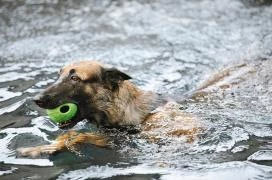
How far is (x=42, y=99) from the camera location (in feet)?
19.2

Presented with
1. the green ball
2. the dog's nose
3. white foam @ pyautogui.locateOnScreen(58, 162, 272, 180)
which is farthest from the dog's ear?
white foam @ pyautogui.locateOnScreen(58, 162, 272, 180)

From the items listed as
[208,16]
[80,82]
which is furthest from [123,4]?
[80,82]

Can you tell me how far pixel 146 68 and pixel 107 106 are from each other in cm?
323

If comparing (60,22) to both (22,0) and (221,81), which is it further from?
(221,81)

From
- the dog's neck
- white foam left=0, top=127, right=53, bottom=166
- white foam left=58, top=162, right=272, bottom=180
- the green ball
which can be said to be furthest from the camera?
the dog's neck

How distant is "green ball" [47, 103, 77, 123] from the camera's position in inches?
238

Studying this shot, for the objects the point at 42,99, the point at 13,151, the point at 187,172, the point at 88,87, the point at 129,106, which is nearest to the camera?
the point at 187,172

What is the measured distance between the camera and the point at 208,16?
41.2 feet

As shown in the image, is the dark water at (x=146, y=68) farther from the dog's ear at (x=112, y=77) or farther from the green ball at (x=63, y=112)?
the dog's ear at (x=112, y=77)

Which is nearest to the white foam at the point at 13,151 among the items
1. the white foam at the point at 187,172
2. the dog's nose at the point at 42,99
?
the white foam at the point at 187,172

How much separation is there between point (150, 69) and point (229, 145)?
369cm

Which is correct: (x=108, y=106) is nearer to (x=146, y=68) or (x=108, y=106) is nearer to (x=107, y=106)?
(x=107, y=106)

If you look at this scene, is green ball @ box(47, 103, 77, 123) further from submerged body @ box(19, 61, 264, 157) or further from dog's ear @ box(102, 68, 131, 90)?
dog's ear @ box(102, 68, 131, 90)

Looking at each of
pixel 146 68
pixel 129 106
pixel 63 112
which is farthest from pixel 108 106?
pixel 146 68
